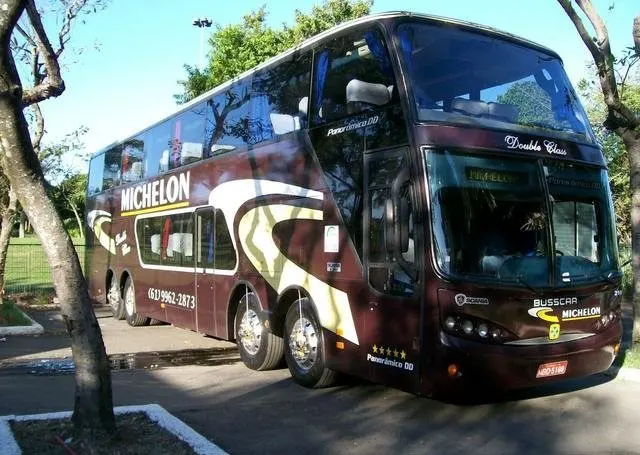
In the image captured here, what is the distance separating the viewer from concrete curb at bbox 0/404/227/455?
4889 millimetres

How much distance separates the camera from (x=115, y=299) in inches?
572

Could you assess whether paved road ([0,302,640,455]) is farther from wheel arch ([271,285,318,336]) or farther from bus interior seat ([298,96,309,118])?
bus interior seat ([298,96,309,118])

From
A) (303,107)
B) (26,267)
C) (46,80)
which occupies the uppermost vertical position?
(46,80)

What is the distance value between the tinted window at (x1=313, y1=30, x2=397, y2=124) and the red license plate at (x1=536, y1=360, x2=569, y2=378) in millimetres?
2957

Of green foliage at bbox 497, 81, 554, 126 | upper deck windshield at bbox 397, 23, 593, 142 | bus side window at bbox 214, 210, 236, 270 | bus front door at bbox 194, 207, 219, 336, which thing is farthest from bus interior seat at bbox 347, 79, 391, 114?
bus front door at bbox 194, 207, 219, 336

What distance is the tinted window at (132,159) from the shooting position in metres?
13.1

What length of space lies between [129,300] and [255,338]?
5894 millimetres

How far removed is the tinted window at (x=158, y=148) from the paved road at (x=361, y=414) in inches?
180

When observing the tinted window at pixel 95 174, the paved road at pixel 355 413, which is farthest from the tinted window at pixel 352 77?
the tinted window at pixel 95 174

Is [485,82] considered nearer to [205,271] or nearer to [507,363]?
[507,363]

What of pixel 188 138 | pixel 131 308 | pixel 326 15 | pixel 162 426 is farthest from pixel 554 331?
pixel 326 15

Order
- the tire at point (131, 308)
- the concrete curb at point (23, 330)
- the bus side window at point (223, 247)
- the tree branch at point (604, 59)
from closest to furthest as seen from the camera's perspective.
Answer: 1. the tree branch at point (604, 59)
2. the bus side window at point (223, 247)
3. the concrete curb at point (23, 330)
4. the tire at point (131, 308)

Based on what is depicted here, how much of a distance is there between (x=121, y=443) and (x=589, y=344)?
14.6 feet

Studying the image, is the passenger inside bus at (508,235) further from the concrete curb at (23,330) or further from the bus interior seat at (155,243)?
the concrete curb at (23,330)
